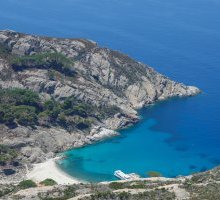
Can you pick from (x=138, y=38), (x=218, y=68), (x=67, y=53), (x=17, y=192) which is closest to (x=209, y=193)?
(x=17, y=192)

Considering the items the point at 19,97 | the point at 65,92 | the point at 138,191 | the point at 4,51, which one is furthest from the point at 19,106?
the point at 138,191

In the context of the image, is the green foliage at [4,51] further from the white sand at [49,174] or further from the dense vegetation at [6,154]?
the white sand at [49,174]

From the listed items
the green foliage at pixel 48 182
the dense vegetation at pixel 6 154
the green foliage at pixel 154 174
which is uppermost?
the dense vegetation at pixel 6 154

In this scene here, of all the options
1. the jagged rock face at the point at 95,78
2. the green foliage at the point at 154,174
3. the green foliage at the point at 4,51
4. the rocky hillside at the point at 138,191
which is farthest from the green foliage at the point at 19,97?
the rocky hillside at the point at 138,191

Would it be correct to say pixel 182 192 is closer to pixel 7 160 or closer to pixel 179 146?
pixel 7 160

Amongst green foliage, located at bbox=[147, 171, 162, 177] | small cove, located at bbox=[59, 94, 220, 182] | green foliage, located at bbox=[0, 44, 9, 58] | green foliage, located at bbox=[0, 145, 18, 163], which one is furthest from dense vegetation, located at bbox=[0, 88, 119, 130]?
green foliage, located at bbox=[147, 171, 162, 177]

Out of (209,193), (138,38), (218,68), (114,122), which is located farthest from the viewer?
(138,38)

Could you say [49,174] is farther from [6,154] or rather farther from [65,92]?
[65,92]

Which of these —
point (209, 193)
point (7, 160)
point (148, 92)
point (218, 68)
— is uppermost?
point (218, 68)
